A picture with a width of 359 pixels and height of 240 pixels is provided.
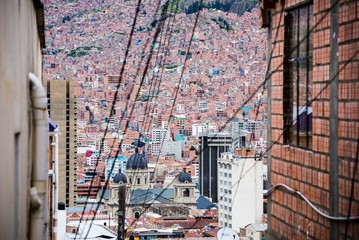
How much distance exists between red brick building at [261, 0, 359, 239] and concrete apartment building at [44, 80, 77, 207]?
7284 centimetres

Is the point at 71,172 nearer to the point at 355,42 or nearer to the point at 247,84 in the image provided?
the point at 247,84

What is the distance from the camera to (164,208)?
89.8 metres

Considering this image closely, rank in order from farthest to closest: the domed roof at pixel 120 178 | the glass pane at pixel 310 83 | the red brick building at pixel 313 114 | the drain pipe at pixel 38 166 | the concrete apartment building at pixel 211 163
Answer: the concrete apartment building at pixel 211 163, the domed roof at pixel 120 178, the glass pane at pixel 310 83, the red brick building at pixel 313 114, the drain pipe at pixel 38 166

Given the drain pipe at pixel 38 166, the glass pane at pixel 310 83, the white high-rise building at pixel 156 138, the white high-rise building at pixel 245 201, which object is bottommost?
the white high-rise building at pixel 245 201

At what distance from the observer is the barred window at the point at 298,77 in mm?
6492

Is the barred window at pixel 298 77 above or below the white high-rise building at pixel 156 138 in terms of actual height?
above

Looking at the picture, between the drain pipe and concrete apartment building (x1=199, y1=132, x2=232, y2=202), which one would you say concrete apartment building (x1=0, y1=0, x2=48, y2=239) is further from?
concrete apartment building (x1=199, y1=132, x2=232, y2=202)

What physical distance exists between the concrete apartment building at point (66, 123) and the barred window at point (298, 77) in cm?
7301

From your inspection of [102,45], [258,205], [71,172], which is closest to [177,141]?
[102,45]

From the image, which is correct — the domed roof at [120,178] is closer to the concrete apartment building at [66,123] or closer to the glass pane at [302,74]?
the concrete apartment building at [66,123]

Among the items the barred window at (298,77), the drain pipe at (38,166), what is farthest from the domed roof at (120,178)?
the drain pipe at (38,166)

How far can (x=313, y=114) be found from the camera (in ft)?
20.6

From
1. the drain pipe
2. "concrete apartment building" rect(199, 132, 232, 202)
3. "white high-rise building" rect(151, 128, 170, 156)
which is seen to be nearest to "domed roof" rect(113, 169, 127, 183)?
"concrete apartment building" rect(199, 132, 232, 202)

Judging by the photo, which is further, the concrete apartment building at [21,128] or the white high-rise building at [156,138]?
the white high-rise building at [156,138]
